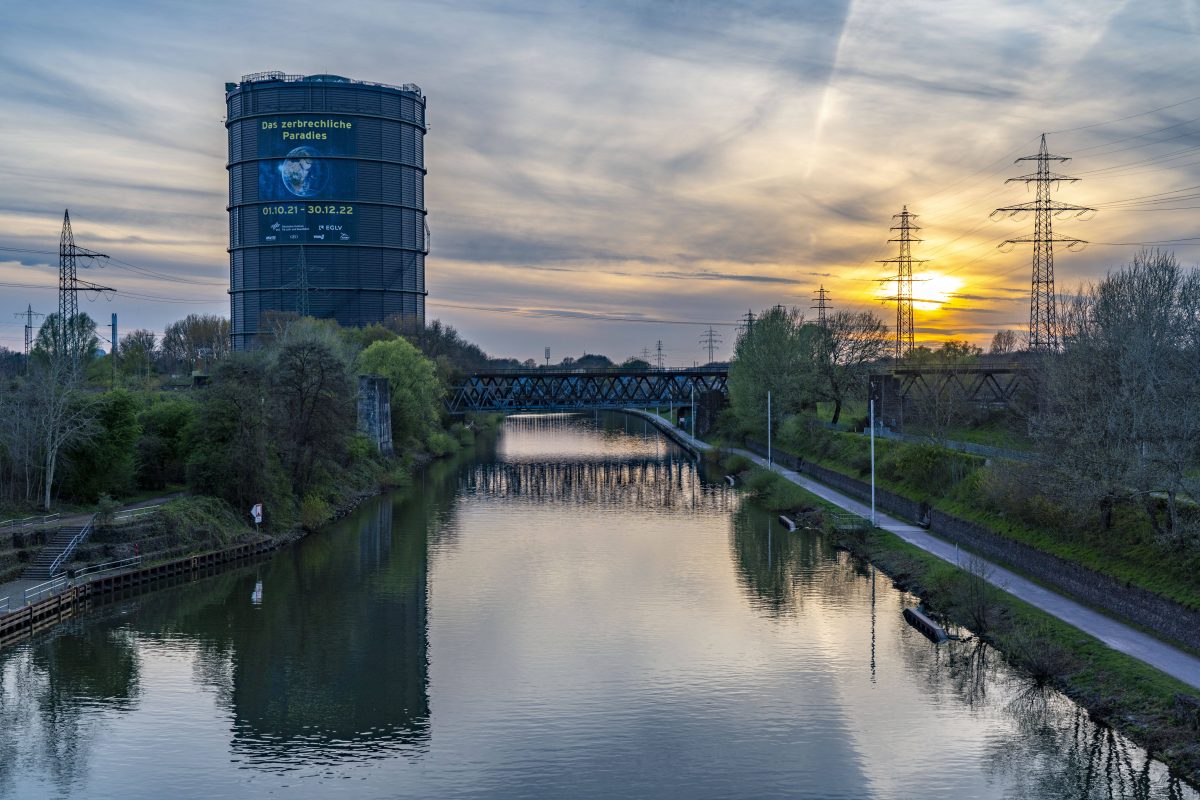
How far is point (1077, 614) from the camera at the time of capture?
3000cm

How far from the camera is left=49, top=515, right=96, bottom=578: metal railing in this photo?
36.2 meters

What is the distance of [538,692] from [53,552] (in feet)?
70.1

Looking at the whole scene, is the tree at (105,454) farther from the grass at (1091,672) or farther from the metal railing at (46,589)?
the grass at (1091,672)

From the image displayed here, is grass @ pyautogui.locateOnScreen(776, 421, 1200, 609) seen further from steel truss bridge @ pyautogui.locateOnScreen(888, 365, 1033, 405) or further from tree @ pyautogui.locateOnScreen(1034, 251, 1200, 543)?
steel truss bridge @ pyautogui.locateOnScreen(888, 365, 1033, 405)

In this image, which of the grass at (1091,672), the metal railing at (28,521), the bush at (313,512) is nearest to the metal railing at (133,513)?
the metal railing at (28,521)

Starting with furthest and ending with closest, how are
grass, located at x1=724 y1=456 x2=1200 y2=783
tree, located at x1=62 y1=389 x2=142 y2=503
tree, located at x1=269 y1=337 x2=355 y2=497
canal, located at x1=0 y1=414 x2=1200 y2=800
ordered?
tree, located at x1=269 y1=337 x2=355 y2=497 → tree, located at x1=62 y1=389 x2=142 y2=503 → grass, located at x1=724 y1=456 x2=1200 y2=783 → canal, located at x1=0 y1=414 x2=1200 y2=800

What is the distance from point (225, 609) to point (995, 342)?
139 meters

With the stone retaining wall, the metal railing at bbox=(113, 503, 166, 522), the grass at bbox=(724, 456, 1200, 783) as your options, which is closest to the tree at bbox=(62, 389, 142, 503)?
the metal railing at bbox=(113, 503, 166, 522)

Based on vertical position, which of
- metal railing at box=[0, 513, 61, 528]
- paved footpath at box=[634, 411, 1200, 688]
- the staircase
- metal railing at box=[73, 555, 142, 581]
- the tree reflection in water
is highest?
metal railing at box=[0, 513, 61, 528]

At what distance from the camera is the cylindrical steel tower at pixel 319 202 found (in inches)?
4208

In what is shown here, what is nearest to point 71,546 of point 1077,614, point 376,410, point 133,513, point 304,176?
point 133,513

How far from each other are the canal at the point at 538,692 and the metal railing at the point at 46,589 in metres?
1.66

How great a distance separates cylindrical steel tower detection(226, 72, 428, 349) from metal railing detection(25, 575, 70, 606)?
2837 inches

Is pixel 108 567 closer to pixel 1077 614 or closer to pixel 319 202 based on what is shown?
pixel 1077 614
